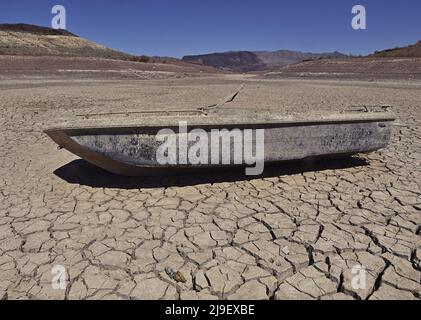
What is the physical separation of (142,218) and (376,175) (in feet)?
8.79

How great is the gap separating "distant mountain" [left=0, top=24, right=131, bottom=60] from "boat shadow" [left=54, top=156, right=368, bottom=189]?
28.7 metres

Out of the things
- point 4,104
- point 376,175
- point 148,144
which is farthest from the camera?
point 4,104

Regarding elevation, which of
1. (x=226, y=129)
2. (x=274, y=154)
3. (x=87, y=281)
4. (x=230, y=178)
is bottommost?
(x=87, y=281)

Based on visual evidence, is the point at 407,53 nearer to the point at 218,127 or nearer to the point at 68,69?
the point at 68,69

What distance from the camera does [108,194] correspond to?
3178 mm

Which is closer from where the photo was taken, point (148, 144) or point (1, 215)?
point (1, 215)

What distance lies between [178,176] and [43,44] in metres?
43.0

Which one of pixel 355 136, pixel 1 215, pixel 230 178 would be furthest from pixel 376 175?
pixel 1 215

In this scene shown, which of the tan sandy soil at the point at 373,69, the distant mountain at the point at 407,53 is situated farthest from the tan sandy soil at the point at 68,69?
the distant mountain at the point at 407,53

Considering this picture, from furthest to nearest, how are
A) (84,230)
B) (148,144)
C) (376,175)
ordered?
(376,175) → (148,144) → (84,230)

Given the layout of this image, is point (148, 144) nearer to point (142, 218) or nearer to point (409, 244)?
point (142, 218)

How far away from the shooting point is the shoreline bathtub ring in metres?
2.96

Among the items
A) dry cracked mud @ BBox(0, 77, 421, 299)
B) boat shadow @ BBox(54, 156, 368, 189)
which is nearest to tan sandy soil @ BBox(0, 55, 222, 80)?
boat shadow @ BBox(54, 156, 368, 189)

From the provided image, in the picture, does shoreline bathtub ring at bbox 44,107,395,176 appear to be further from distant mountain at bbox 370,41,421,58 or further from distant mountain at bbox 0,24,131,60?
distant mountain at bbox 0,24,131,60
